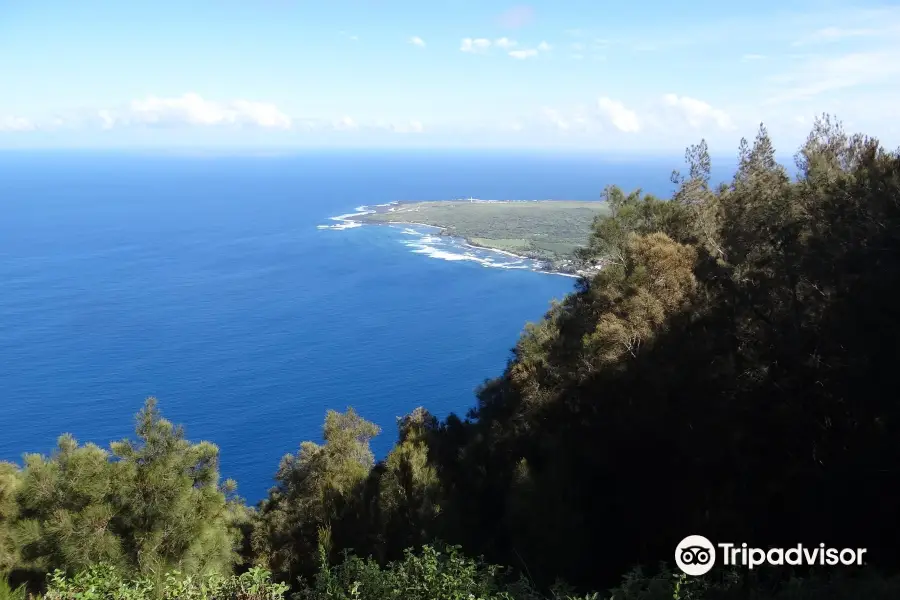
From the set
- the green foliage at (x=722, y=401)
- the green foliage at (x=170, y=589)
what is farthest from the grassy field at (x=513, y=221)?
the green foliage at (x=170, y=589)

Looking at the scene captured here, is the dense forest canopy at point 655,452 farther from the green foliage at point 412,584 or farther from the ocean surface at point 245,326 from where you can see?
the ocean surface at point 245,326

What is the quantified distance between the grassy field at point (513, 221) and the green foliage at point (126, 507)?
60.6m

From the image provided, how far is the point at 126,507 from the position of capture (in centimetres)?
1066

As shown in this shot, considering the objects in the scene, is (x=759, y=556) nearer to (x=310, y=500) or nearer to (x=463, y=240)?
(x=310, y=500)

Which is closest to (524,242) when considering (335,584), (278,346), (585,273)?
(278,346)

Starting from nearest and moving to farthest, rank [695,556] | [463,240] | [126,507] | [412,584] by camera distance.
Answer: [412,584]
[695,556]
[126,507]
[463,240]

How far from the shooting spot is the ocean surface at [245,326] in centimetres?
3625

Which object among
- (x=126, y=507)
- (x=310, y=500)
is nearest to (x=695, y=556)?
(x=126, y=507)

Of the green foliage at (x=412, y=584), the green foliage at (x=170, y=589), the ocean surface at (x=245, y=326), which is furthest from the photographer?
the ocean surface at (x=245, y=326)

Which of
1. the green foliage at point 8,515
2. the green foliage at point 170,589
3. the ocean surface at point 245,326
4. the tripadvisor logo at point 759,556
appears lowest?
the ocean surface at point 245,326

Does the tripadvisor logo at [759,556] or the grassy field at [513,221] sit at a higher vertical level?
the grassy field at [513,221]

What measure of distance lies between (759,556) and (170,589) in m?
6.76

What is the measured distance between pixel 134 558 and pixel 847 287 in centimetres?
1341

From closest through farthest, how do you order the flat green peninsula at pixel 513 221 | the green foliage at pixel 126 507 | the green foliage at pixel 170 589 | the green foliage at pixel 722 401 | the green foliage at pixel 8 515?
the green foliage at pixel 170 589 → the green foliage at pixel 722 401 → the green foliage at pixel 126 507 → the green foliage at pixel 8 515 → the flat green peninsula at pixel 513 221
